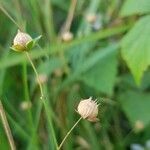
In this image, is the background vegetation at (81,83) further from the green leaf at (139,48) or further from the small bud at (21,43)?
the small bud at (21,43)

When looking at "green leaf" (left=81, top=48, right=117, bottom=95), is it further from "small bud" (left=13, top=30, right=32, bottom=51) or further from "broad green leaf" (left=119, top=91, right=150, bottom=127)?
"small bud" (left=13, top=30, right=32, bottom=51)

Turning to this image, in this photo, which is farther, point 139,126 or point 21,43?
point 139,126

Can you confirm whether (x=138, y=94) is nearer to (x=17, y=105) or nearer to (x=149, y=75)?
(x=149, y=75)

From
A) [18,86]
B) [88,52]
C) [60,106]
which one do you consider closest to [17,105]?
[18,86]

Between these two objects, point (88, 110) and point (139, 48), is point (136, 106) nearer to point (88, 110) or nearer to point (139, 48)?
point (139, 48)

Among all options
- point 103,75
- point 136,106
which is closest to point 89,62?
point 103,75

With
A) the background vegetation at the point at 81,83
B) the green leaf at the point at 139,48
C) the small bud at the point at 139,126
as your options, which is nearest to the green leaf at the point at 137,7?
the green leaf at the point at 139,48

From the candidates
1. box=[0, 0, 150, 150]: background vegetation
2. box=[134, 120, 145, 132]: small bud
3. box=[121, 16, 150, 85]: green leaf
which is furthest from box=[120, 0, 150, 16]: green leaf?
box=[134, 120, 145, 132]: small bud
